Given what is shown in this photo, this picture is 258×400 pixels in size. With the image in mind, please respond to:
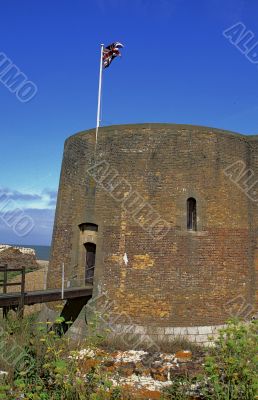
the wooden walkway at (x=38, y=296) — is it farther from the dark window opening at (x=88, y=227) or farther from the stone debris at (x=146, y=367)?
the stone debris at (x=146, y=367)

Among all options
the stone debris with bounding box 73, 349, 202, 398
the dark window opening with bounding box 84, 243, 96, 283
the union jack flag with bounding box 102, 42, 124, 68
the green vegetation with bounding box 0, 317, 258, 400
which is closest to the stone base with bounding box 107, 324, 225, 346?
the stone debris with bounding box 73, 349, 202, 398

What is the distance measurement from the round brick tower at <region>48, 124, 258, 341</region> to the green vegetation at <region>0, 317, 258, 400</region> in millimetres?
4795

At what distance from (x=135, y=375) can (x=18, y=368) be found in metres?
3.73

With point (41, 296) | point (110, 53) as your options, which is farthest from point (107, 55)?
point (41, 296)

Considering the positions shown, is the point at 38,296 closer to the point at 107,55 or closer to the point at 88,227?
the point at 88,227

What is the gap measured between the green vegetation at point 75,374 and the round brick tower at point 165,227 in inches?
189

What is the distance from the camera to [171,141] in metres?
14.5

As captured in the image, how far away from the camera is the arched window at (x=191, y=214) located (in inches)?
567

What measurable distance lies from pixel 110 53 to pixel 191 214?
6182mm

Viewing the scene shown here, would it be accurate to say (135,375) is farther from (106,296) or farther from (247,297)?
(247,297)

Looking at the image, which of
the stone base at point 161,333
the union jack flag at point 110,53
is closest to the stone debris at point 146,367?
the stone base at point 161,333

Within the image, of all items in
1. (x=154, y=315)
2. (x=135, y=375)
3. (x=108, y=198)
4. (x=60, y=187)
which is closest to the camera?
(x=135, y=375)

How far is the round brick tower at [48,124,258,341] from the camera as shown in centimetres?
1378

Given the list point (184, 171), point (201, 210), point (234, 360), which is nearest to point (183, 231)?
point (201, 210)
